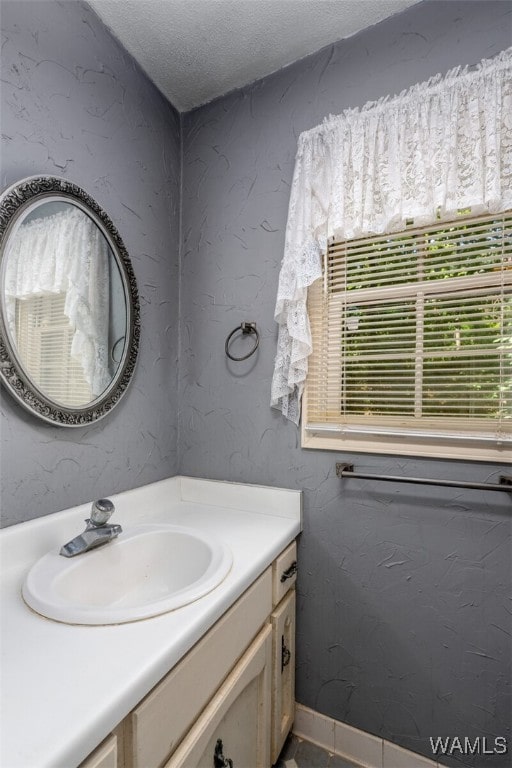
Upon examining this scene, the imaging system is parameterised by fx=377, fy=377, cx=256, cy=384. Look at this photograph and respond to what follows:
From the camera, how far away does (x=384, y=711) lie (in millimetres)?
1286

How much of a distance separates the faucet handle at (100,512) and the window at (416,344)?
0.70 metres

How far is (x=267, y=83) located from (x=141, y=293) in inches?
39.0

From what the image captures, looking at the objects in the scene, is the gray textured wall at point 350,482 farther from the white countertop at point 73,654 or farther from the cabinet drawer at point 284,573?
the white countertop at point 73,654

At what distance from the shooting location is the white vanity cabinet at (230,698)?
0.64m

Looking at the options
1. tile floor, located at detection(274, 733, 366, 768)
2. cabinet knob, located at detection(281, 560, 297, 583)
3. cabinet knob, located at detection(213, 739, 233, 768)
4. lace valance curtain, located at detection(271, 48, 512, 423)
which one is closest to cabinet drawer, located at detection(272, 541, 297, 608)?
cabinet knob, located at detection(281, 560, 297, 583)

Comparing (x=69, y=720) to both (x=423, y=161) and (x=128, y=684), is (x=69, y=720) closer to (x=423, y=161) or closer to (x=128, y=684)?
(x=128, y=684)

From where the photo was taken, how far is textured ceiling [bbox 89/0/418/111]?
4.16ft

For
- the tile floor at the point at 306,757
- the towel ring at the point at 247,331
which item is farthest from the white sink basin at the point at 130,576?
the tile floor at the point at 306,757

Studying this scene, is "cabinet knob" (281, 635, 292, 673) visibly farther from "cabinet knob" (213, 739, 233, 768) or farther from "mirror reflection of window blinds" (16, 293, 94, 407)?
"mirror reflection of window blinds" (16, 293, 94, 407)

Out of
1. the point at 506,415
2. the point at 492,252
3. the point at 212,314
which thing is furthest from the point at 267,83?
the point at 506,415

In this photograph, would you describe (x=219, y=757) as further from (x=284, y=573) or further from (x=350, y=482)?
(x=350, y=482)

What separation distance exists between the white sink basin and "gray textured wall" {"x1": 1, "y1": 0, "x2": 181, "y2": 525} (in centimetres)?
22

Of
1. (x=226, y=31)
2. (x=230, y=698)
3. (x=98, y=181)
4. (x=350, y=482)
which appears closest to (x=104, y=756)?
(x=230, y=698)

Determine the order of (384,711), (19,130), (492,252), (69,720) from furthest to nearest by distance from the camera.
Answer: (384,711), (492,252), (19,130), (69,720)
